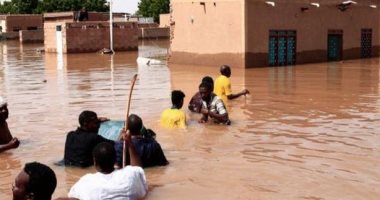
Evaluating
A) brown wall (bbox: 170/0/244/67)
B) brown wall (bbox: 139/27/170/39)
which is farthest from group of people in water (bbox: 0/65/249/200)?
brown wall (bbox: 139/27/170/39)

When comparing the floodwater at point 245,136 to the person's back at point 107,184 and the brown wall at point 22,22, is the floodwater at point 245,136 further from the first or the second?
the brown wall at point 22,22

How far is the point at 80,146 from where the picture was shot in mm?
7039

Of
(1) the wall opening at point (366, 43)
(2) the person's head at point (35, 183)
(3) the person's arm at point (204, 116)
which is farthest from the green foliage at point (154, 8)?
(2) the person's head at point (35, 183)

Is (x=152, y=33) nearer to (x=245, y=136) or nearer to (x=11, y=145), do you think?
(x=245, y=136)


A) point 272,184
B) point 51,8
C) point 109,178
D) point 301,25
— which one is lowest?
point 272,184

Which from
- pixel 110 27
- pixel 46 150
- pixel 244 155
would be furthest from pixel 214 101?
pixel 110 27

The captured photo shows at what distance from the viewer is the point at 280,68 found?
23.4m

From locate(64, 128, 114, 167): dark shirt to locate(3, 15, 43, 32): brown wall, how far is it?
181ft

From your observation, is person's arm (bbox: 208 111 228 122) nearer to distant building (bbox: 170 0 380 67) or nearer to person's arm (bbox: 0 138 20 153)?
person's arm (bbox: 0 138 20 153)

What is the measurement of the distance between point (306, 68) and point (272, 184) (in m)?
17.0

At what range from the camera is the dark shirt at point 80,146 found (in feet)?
22.7

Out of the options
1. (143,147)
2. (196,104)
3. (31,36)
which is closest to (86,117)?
(143,147)

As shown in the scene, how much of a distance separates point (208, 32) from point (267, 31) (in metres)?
2.55

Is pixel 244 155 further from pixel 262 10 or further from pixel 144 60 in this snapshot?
pixel 144 60
